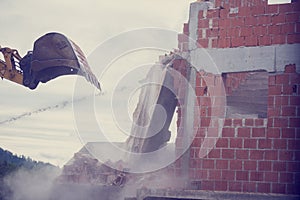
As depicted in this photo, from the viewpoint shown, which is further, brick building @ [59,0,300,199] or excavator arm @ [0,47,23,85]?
excavator arm @ [0,47,23,85]

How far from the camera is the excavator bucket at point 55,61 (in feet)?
29.5

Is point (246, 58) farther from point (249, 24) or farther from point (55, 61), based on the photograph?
point (55, 61)

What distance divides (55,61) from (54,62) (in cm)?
3

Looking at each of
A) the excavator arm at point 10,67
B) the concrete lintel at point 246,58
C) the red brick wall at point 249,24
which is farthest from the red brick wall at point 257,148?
the excavator arm at point 10,67

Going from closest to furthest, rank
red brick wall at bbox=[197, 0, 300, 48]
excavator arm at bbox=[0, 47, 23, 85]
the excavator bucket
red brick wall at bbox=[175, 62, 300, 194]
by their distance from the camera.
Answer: red brick wall at bbox=[175, 62, 300, 194] < red brick wall at bbox=[197, 0, 300, 48] < the excavator bucket < excavator arm at bbox=[0, 47, 23, 85]

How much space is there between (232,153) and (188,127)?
106 cm

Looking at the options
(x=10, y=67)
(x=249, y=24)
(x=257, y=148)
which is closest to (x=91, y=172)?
(x=10, y=67)

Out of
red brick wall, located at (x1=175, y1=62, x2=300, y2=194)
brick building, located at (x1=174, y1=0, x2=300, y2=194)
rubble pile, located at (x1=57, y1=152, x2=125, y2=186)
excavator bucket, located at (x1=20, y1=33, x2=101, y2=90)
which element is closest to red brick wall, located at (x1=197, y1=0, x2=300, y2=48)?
brick building, located at (x1=174, y1=0, x2=300, y2=194)

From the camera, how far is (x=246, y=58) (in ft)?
28.8

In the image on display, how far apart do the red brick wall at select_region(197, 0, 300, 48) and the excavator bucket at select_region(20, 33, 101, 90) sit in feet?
7.55

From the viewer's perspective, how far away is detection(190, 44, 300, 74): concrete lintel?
8422mm

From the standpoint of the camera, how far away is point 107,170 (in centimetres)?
1068

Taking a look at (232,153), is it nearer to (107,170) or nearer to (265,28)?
(265,28)

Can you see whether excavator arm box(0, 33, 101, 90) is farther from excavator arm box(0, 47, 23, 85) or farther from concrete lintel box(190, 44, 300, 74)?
concrete lintel box(190, 44, 300, 74)
